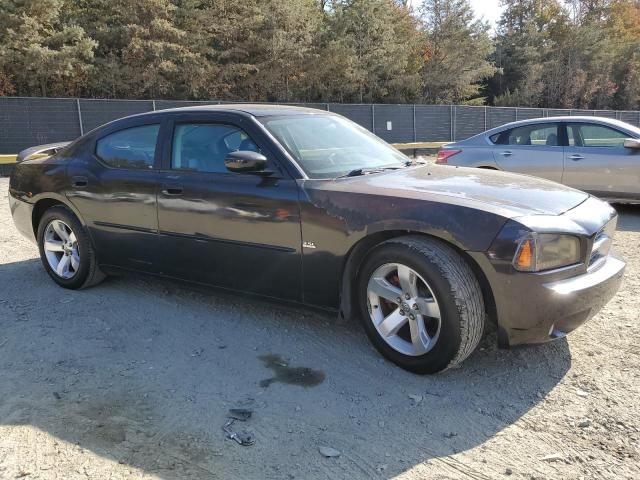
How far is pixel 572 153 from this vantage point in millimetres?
7938

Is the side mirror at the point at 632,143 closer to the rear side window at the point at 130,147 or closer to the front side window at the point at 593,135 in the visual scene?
the front side window at the point at 593,135

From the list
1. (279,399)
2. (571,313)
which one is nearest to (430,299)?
(571,313)

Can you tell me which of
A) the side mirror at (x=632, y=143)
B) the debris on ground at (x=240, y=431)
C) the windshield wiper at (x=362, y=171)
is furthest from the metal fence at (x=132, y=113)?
the debris on ground at (x=240, y=431)

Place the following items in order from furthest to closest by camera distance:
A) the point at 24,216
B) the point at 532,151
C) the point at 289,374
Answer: the point at 532,151
the point at 24,216
the point at 289,374

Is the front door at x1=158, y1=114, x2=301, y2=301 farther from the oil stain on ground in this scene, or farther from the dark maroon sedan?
the oil stain on ground

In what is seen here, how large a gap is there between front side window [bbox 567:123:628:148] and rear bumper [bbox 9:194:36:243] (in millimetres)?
7051

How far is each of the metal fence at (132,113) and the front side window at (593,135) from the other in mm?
12996

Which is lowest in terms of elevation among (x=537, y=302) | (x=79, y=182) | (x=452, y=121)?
(x=537, y=302)

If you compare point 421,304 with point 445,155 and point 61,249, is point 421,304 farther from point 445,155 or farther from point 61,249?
point 445,155

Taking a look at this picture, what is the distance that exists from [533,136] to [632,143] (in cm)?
133

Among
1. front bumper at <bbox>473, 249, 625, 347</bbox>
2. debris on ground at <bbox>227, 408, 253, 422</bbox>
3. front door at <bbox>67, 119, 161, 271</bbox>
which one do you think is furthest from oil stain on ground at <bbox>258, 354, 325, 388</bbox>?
front door at <bbox>67, 119, 161, 271</bbox>

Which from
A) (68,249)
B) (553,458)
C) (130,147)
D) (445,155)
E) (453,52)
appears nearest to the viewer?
(553,458)

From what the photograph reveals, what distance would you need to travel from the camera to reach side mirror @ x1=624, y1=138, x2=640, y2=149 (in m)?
7.49

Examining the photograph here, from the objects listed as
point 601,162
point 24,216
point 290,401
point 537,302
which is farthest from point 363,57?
point 290,401
